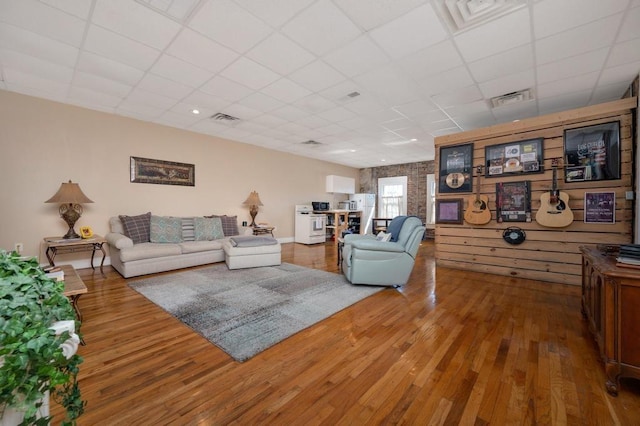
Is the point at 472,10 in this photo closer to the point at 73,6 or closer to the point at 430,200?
the point at 73,6

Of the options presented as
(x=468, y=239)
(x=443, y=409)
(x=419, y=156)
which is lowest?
(x=443, y=409)

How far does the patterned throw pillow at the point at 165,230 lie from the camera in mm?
4441

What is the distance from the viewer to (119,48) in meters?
2.67

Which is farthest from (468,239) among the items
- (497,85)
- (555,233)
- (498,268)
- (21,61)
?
(21,61)

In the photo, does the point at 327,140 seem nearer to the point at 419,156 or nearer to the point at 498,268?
the point at 419,156

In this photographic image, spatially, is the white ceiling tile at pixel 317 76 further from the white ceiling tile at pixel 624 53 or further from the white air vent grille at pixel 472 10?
the white ceiling tile at pixel 624 53

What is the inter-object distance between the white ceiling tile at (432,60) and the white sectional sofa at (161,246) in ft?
13.8

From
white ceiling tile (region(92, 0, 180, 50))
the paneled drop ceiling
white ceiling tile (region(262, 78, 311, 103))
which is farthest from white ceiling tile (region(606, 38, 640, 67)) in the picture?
white ceiling tile (region(92, 0, 180, 50))

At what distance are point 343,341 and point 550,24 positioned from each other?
3393 mm

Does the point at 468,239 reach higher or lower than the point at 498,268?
higher

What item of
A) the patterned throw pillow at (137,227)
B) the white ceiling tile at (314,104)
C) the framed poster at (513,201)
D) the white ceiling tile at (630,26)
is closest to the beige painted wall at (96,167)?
the patterned throw pillow at (137,227)

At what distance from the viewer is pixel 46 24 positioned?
7.63ft

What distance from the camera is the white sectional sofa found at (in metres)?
3.82

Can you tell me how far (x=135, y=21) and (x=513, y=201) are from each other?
5.38 meters
